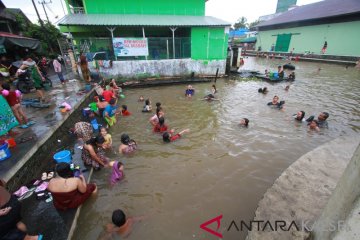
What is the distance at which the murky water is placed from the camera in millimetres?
4207

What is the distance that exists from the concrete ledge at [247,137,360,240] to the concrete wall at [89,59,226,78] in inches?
553

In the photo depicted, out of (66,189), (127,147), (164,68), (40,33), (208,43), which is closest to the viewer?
(66,189)

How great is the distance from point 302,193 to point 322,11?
3844cm

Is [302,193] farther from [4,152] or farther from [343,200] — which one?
[4,152]

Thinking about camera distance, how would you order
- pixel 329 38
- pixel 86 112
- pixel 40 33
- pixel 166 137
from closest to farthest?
pixel 166 137
pixel 86 112
pixel 40 33
pixel 329 38

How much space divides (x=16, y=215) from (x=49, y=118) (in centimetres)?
499

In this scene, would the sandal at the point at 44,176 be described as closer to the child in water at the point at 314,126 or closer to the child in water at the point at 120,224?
the child in water at the point at 120,224

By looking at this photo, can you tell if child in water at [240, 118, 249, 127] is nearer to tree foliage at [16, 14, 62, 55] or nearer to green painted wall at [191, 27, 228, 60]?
green painted wall at [191, 27, 228, 60]

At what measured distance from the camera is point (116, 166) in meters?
5.00

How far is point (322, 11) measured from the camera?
30.1m

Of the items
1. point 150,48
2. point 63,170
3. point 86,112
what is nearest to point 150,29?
point 150,48

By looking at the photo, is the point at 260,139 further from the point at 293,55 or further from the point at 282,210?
the point at 293,55

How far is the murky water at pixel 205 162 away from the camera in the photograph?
4.21 meters

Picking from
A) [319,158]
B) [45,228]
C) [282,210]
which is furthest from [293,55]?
[45,228]
